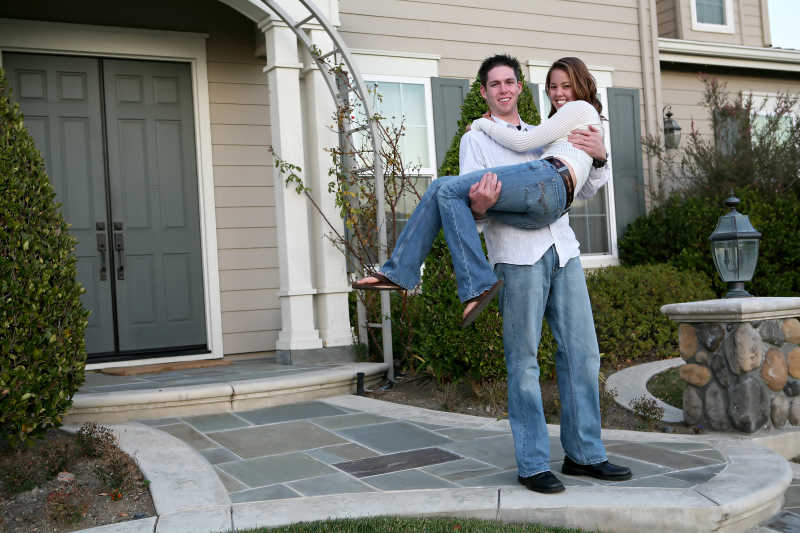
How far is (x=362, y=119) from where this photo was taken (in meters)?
6.84

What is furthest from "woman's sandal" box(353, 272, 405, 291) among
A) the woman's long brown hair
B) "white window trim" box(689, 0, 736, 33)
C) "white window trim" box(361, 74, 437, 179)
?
"white window trim" box(689, 0, 736, 33)

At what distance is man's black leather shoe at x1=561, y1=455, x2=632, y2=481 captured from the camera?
3160mm

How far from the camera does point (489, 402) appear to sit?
486cm

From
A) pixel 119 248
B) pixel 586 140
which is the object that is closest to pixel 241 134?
pixel 119 248

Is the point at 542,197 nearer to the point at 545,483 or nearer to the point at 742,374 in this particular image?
the point at 545,483

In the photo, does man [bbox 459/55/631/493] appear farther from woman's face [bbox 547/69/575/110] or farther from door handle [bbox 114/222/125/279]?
door handle [bbox 114/222/125/279]

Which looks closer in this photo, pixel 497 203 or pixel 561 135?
pixel 497 203

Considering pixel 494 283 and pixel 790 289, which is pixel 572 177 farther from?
pixel 790 289

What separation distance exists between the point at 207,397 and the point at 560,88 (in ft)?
9.63

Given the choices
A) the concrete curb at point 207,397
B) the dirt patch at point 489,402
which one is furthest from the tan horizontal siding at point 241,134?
the dirt patch at point 489,402

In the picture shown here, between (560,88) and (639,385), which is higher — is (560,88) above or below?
above

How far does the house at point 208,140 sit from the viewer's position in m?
6.04

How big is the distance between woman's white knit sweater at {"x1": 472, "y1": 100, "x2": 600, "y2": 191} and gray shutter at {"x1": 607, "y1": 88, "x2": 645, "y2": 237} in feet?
18.7

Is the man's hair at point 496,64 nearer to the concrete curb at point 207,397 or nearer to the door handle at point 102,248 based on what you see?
the concrete curb at point 207,397
